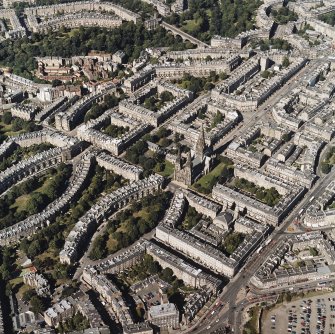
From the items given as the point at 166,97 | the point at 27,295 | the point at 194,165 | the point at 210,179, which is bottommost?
the point at 27,295

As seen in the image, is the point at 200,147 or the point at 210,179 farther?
the point at 210,179

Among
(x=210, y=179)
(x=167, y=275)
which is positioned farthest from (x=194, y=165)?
(x=167, y=275)

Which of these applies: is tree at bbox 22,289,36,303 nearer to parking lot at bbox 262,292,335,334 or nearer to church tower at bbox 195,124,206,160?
parking lot at bbox 262,292,335,334

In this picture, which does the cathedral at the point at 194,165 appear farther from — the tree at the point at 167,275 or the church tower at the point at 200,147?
the tree at the point at 167,275

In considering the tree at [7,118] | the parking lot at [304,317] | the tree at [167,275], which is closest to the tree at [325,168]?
the parking lot at [304,317]

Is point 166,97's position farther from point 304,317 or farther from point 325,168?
point 304,317

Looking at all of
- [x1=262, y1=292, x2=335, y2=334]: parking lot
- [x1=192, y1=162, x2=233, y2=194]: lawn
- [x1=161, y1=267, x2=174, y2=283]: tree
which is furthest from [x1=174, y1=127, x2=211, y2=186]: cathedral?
[x1=262, y1=292, x2=335, y2=334]: parking lot
